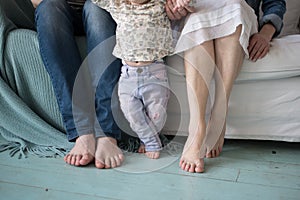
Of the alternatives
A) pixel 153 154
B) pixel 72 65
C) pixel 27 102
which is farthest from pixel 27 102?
pixel 153 154

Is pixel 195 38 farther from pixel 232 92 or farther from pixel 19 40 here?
pixel 19 40

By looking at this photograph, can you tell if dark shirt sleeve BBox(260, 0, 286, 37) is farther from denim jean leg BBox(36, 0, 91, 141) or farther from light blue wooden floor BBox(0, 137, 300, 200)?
denim jean leg BBox(36, 0, 91, 141)

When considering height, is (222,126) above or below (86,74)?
below

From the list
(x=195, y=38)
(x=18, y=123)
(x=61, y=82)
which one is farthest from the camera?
(x=18, y=123)

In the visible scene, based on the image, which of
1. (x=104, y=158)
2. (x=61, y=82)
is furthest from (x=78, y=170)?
(x=61, y=82)

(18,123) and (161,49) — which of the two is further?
(18,123)

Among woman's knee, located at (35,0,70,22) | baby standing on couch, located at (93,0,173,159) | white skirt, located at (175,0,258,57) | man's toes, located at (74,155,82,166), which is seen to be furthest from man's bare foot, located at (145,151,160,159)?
woman's knee, located at (35,0,70,22)

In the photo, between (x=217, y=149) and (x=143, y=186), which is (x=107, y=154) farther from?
(x=217, y=149)

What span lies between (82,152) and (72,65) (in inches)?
11.4

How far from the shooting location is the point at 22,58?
1.47 metres

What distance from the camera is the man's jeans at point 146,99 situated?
1344mm

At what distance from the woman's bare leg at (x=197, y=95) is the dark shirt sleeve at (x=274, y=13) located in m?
0.28

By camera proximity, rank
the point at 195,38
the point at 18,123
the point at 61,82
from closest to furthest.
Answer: the point at 195,38, the point at 61,82, the point at 18,123

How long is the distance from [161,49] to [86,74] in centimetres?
28
